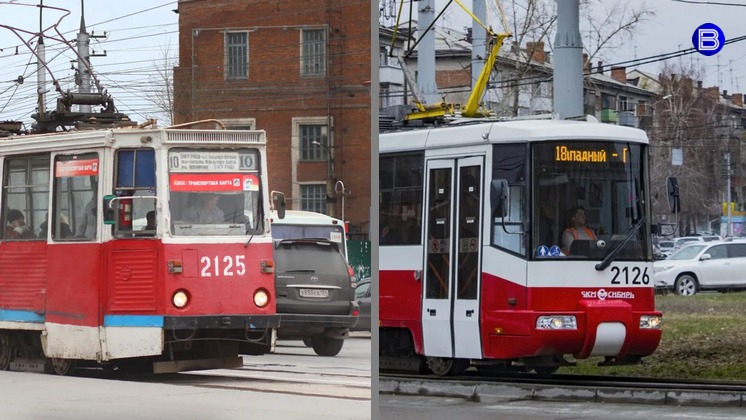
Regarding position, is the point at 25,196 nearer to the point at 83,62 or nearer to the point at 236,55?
the point at 83,62

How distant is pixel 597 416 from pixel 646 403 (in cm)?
24

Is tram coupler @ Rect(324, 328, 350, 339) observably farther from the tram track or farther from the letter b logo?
the letter b logo

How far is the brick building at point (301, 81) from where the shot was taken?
424 centimetres

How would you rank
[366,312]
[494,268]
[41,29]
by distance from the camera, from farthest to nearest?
[494,268] → [41,29] → [366,312]

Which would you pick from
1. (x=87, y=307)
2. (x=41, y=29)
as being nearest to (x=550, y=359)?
(x=87, y=307)

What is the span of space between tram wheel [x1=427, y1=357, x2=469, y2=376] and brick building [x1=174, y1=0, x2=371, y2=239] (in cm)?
92

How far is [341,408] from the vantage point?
468 cm

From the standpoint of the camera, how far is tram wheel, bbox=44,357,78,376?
15.7ft

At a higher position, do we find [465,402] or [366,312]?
[366,312]

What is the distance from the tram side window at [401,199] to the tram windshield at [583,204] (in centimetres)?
62

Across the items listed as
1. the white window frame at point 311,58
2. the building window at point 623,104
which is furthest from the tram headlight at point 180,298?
the building window at point 623,104

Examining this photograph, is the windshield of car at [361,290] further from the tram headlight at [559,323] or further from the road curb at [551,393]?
the tram headlight at [559,323]

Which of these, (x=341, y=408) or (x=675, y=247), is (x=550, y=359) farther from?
(x=341, y=408)

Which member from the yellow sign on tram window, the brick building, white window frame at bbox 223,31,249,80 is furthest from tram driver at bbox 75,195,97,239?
the yellow sign on tram window
